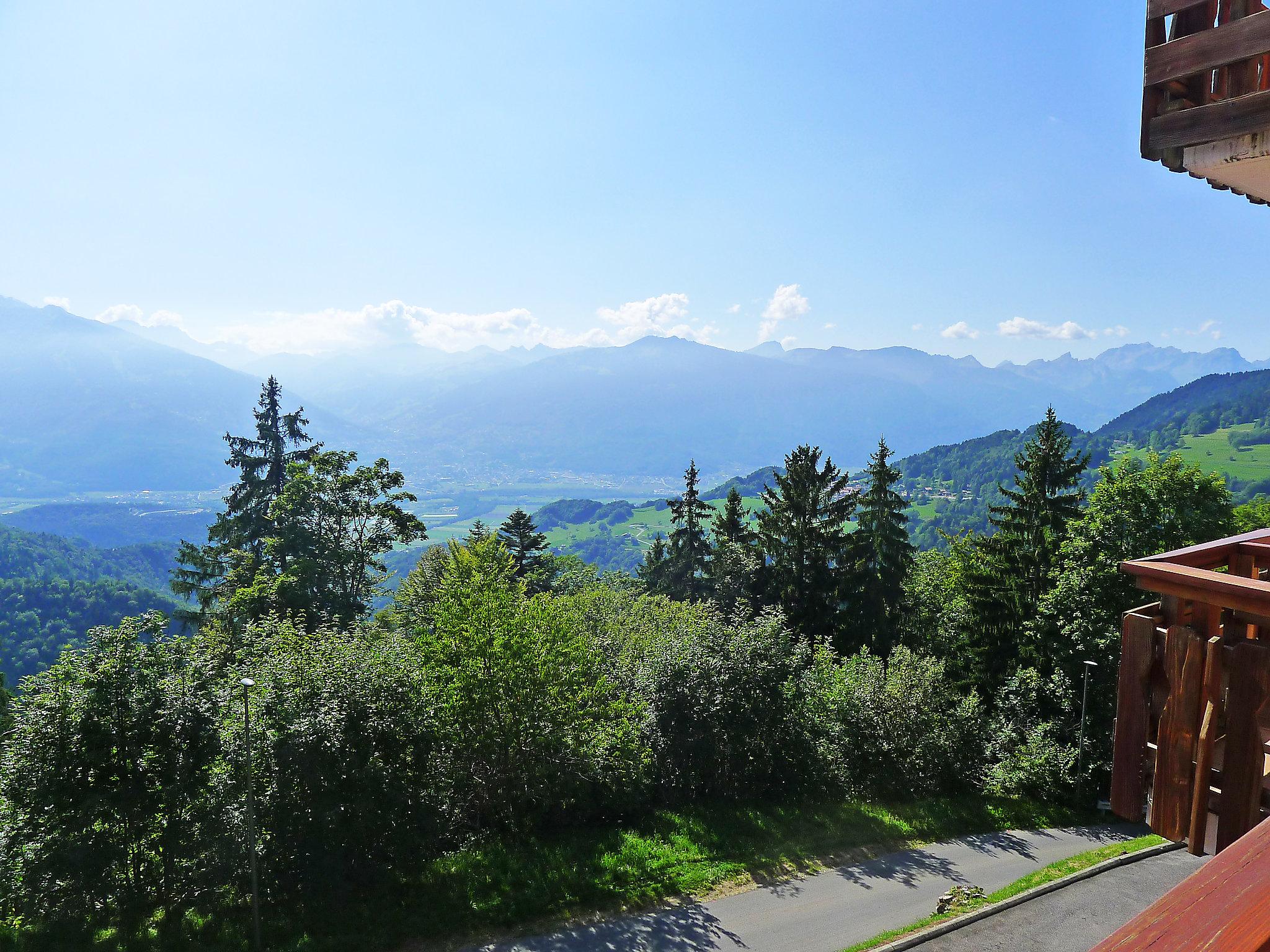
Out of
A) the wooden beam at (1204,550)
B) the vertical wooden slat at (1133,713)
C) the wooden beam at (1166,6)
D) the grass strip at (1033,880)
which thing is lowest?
the grass strip at (1033,880)

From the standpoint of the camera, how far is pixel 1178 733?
3.26 metres

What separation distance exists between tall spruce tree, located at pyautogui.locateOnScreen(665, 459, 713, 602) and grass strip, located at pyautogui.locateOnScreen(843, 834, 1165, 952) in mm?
28351

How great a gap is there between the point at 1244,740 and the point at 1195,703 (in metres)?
0.20

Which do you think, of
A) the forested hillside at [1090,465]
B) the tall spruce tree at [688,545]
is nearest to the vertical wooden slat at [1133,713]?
the tall spruce tree at [688,545]

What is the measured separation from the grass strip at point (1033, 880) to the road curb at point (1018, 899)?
0.11 m

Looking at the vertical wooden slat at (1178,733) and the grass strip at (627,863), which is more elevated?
the vertical wooden slat at (1178,733)

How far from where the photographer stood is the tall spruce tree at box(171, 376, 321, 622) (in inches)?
1432

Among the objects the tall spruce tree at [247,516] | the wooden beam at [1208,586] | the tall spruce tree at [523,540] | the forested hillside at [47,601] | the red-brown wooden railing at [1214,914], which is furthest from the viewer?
the forested hillside at [47,601]

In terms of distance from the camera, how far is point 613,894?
16.1 metres

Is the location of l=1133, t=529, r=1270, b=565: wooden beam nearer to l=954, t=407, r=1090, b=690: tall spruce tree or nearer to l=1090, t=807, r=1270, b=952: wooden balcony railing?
l=1090, t=807, r=1270, b=952: wooden balcony railing

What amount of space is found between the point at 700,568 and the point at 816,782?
26.0 m

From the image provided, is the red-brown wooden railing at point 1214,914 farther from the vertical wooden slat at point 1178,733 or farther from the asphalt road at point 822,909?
the asphalt road at point 822,909

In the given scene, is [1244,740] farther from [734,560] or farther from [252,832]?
[734,560]

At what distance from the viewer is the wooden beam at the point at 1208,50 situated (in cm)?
349
